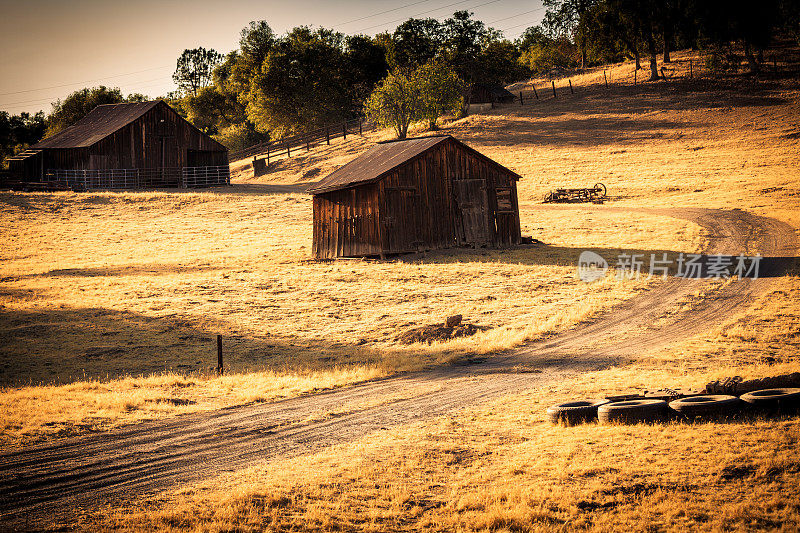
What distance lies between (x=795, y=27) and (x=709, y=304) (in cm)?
7101

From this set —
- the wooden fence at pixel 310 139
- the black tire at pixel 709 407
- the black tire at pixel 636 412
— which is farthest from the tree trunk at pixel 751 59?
the black tire at pixel 636 412

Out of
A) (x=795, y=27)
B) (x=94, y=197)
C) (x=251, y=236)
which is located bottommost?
(x=251, y=236)

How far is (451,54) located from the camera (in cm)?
9562

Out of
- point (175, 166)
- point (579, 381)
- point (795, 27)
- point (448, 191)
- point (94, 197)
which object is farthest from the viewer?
point (795, 27)

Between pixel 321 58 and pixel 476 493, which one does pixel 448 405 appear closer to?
pixel 476 493

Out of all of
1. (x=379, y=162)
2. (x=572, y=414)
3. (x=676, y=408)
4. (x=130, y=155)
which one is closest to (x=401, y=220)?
(x=379, y=162)

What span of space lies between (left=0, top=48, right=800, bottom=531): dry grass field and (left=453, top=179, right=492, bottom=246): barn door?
1440 millimetres

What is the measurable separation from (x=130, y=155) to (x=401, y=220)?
126 feet

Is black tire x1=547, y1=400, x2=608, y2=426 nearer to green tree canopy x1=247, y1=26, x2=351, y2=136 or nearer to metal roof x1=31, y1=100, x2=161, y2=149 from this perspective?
metal roof x1=31, y1=100, x2=161, y2=149

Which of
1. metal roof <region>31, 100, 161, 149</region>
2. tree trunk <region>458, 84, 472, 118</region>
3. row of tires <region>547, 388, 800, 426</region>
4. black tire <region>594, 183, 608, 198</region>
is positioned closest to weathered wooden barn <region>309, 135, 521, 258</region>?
black tire <region>594, 183, 608, 198</region>

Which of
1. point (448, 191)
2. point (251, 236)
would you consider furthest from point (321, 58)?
point (448, 191)

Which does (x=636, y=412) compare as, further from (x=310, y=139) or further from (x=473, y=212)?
(x=310, y=139)

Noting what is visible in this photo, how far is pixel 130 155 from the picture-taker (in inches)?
2474

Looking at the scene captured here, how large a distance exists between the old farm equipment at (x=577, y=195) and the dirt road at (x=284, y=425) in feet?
89.0
